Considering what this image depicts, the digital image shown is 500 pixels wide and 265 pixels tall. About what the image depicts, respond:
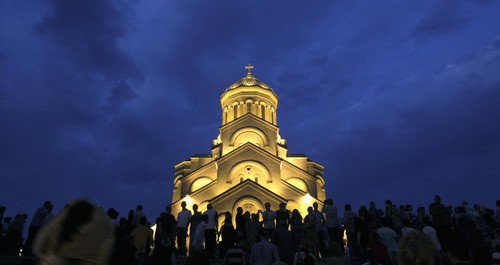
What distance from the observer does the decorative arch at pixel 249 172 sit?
25875 mm

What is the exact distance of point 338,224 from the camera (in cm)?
1049

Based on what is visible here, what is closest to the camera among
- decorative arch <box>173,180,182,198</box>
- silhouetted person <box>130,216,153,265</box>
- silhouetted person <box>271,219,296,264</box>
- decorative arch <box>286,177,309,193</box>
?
silhouetted person <box>271,219,296,264</box>

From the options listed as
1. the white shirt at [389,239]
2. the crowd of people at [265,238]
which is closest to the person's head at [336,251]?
the crowd of people at [265,238]

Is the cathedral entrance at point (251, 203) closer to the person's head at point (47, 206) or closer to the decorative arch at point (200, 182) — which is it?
the decorative arch at point (200, 182)

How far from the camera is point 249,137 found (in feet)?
98.4

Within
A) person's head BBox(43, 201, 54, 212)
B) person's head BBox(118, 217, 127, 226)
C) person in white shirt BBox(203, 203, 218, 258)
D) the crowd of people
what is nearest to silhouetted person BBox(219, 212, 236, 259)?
the crowd of people

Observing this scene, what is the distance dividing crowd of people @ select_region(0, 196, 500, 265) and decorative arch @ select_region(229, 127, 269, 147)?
17.6 m

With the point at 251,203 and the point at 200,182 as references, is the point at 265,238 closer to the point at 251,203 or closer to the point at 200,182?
the point at 251,203

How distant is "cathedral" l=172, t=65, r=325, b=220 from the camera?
73.0 ft

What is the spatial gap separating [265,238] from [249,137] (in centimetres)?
2305

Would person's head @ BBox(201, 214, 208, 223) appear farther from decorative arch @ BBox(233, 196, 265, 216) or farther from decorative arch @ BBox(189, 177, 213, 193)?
decorative arch @ BBox(189, 177, 213, 193)

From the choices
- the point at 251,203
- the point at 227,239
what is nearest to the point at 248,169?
the point at 251,203

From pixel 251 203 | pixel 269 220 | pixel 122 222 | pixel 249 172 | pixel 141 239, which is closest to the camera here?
pixel 141 239

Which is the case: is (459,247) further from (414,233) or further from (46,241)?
(46,241)
